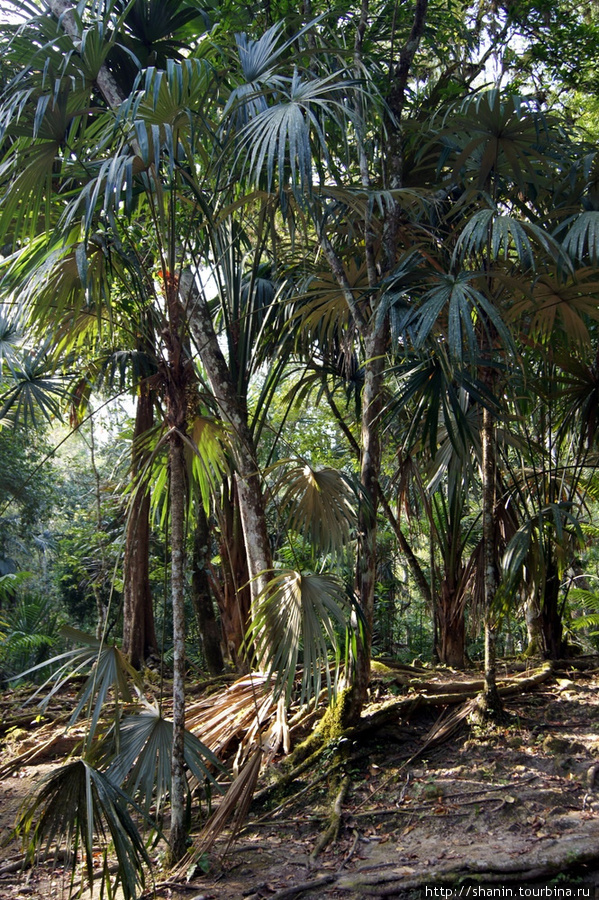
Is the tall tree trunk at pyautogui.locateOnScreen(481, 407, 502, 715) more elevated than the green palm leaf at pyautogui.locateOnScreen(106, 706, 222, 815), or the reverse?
the tall tree trunk at pyautogui.locateOnScreen(481, 407, 502, 715)

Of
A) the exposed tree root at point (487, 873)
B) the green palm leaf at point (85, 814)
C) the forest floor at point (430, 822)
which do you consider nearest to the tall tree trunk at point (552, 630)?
the forest floor at point (430, 822)

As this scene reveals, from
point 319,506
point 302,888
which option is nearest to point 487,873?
point 302,888

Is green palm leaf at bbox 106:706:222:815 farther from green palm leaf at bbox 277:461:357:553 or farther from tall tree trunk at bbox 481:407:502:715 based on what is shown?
tall tree trunk at bbox 481:407:502:715

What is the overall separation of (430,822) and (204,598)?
4.43m

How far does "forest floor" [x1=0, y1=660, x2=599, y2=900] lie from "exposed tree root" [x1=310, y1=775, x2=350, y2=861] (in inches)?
0.7

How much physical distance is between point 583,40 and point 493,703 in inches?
191

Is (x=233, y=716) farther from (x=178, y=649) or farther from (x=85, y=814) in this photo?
(x=85, y=814)

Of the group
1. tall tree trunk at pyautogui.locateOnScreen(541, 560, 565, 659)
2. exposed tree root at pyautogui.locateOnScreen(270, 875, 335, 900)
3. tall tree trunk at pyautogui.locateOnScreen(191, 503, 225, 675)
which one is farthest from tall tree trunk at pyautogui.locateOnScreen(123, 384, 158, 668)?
exposed tree root at pyautogui.locateOnScreen(270, 875, 335, 900)

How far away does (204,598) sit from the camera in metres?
7.41

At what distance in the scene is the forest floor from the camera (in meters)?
2.80

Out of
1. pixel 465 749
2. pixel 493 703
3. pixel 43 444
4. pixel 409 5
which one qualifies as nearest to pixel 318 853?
pixel 465 749

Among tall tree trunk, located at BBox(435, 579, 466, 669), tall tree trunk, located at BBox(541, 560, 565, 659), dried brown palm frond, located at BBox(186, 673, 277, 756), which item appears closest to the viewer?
dried brown palm frond, located at BBox(186, 673, 277, 756)

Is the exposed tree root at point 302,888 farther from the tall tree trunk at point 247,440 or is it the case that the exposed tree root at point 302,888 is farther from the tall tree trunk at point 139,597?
the tall tree trunk at point 139,597

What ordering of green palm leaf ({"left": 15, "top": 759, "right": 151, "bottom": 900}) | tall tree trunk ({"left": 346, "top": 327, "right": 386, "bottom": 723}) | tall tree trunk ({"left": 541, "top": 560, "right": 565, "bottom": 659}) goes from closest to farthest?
1. green palm leaf ({"left": 15, "top": 759, "right": 151, "bottom": 900})
2. tall tree trunk ({"left": 346, "top": 327, "right": 386, "bottom": 723})
3. tall tree trunk ({"left": 541, "top": 560, "right": 565, "bottom": 659})
